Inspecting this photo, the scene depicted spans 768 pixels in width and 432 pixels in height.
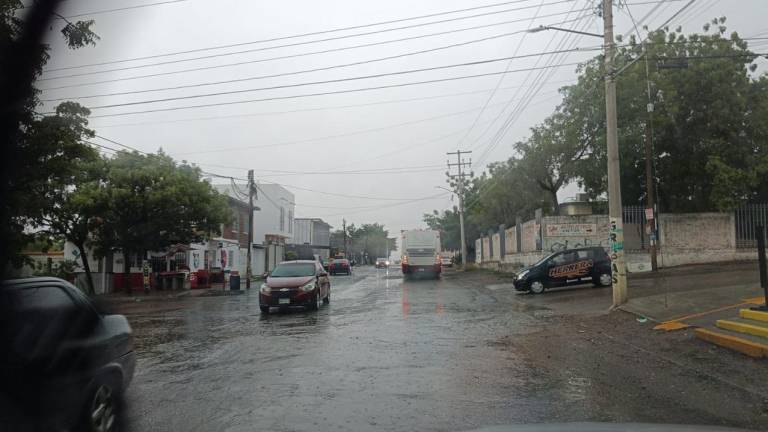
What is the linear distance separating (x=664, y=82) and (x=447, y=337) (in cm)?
2135

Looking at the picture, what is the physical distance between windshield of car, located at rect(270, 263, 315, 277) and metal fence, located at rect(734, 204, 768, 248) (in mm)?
19944

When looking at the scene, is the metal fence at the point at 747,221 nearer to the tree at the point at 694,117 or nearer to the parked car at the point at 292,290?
the tree at the point at 694,117

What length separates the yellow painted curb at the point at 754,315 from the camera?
10.6m

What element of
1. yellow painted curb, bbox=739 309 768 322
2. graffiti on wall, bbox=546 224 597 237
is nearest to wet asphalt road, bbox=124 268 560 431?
yellow painted curb, bbox=739 309 768 322

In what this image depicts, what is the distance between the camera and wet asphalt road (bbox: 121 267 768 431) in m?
6.10

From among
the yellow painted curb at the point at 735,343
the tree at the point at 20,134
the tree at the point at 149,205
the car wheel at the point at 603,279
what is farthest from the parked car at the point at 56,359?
the tree at the point at 149,205

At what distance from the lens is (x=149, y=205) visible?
2484cm

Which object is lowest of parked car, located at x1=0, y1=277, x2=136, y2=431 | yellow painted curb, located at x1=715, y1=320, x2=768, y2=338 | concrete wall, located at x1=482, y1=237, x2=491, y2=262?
yellow painted curb, located at x1=715, y1=320, x2=768, y2=338

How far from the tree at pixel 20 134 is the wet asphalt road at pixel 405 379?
3166mm

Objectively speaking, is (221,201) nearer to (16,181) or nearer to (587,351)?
(16,181)

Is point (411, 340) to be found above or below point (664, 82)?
below

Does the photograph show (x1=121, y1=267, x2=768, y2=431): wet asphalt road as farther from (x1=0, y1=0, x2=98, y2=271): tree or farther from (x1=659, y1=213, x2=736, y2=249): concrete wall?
(x1=659, y1=213, x2=736, y2=249): concrete wall

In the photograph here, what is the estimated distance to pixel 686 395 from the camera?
7.05 meters

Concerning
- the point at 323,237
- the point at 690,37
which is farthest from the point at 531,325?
the point at 323,237
